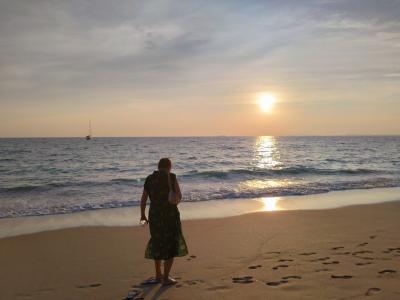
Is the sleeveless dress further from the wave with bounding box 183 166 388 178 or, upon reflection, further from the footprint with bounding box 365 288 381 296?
the wave with bounding box 183 166 388 178

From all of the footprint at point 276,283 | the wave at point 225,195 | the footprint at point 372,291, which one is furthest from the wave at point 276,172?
the footprint at point 372,291

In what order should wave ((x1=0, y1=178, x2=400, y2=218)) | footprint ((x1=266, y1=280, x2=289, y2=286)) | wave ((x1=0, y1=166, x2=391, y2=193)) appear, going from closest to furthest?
1. footprint ((x1=266, y1=280, x2=289, y2=286))
2. wave ((x1=0, y1=178, x2=400, y2=218))
3. wave ((x1=0, y1=166, x2=391, y2=193))

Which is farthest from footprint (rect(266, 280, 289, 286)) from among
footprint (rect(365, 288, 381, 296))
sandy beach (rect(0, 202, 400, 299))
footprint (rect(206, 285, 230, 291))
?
footprint (rect(365, 288, 381, 296))

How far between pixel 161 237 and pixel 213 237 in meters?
3.14

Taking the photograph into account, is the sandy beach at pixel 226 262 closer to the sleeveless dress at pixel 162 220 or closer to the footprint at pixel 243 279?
the footprint at pixel 243 279

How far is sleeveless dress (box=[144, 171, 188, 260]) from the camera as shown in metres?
5.79

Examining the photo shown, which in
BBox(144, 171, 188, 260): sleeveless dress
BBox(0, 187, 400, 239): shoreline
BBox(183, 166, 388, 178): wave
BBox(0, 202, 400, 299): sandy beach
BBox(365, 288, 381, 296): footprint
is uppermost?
BBox(144, 171, 188, 260): sleeveless dress

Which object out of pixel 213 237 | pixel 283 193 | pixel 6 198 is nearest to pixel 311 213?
pixel 213 237

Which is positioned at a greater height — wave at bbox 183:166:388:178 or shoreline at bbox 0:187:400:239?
shoreline at bbox 0:187:400:239

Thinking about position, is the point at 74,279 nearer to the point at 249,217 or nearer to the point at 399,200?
the point at 249,217

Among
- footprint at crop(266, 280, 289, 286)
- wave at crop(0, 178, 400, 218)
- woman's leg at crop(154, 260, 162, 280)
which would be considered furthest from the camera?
wave at crop(0, 178, 400, 218)

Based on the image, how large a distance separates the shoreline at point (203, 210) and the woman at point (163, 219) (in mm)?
5054

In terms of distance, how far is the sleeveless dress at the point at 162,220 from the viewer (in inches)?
228

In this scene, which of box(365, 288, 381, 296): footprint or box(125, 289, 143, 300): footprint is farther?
box(125, 289, 143, 300): footprint
